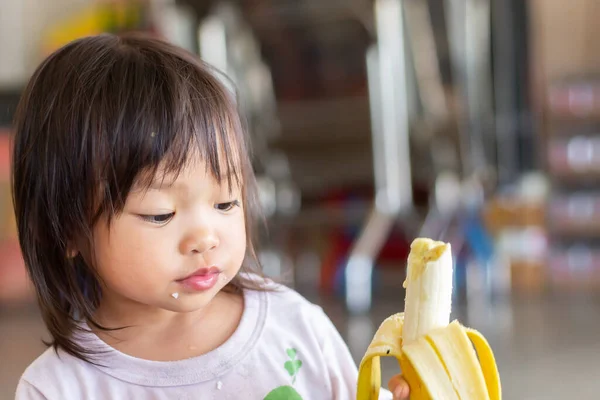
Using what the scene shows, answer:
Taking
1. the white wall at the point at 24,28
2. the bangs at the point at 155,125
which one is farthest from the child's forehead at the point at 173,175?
the white wall at the point at 24,28

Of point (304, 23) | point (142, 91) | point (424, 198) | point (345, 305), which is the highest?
point (304, 23)

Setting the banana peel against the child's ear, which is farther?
the child's ear

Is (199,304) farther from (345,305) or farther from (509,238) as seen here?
(509,238)

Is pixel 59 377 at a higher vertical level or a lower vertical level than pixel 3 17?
lower

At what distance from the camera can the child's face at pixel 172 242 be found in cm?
62

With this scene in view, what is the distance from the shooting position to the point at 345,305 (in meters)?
2.13

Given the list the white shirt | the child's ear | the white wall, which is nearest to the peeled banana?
the white shirt

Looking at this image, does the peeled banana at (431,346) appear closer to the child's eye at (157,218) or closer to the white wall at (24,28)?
the child's eye at (157,218)


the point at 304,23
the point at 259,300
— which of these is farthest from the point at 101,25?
the point at 259,300

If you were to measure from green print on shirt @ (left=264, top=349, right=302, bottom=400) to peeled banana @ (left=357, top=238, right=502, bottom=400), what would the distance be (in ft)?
0.31

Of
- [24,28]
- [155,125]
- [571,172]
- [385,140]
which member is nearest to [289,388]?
[155,125]

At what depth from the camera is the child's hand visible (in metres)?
0.58

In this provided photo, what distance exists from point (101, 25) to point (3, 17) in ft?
3.11

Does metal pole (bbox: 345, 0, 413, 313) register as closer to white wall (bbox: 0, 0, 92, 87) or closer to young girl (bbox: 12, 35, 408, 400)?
young girl (bbox: 12, 35, 408, 400)
